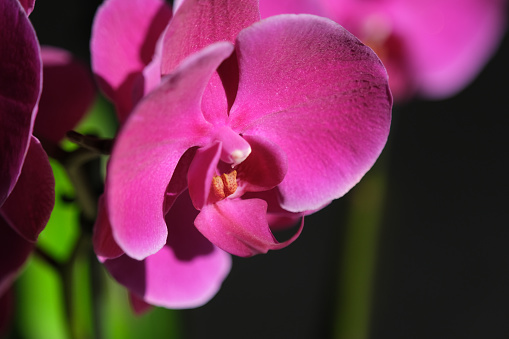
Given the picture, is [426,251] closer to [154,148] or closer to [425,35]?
[425,35]

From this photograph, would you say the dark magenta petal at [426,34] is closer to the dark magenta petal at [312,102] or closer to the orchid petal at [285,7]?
the orchid petal at [285,7]

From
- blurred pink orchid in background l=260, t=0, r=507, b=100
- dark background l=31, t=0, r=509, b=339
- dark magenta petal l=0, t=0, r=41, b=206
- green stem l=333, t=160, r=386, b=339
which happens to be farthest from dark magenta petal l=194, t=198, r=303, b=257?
dark background l=31, t=0, r=509, b=339

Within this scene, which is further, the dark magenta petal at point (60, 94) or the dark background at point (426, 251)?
the dark background at point (426, 251)

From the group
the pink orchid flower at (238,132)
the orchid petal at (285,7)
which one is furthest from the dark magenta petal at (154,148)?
the orchid petal at (285,7)

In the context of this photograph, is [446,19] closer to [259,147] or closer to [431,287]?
[259,147]

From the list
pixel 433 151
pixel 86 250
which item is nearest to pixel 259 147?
pixel 86 250

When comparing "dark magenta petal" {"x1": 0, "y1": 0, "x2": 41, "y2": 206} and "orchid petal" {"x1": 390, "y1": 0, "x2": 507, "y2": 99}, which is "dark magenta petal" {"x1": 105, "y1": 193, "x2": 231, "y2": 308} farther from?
"orchid petal" {"x1": 390, "y1": 0, "x2": 507, "y2": 99}
